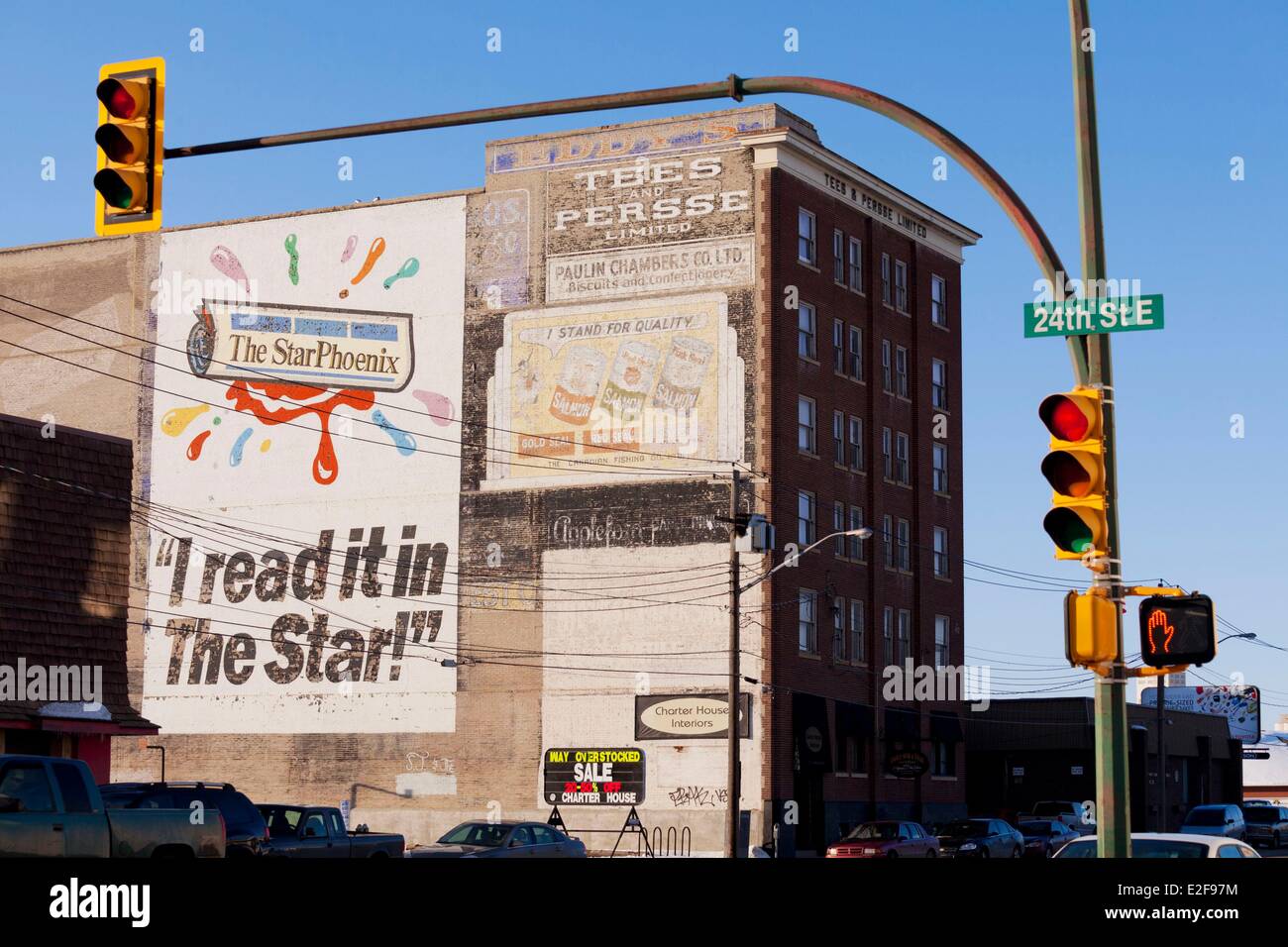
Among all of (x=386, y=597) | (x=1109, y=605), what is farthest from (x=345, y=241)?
(x=1109, y=605)

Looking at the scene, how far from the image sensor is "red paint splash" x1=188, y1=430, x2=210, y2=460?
6881 cm

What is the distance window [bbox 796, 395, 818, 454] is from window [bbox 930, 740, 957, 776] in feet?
45.3

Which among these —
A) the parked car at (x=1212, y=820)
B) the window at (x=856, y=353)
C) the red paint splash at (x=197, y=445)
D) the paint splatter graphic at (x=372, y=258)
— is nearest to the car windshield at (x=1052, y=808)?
the parked car at (x=1212, y=820)

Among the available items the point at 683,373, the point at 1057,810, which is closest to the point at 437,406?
the point at 683,373

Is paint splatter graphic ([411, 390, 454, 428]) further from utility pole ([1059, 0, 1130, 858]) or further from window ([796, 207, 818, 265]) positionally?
utility pole ([1059, 0, 1130, 858])

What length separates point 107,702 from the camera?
38.1m

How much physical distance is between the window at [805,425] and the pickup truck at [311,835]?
30575 mm

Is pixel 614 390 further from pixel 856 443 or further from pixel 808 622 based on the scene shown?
pixel 808 622

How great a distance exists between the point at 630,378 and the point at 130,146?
146 feet

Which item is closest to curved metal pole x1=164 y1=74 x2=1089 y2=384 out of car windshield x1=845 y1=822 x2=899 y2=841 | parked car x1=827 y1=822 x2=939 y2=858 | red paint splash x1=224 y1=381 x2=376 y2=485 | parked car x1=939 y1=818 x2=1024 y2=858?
parked car x1=827 y1=822 x2=939 y2=858

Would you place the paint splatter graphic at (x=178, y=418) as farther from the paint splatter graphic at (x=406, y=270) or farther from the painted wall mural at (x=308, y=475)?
the paint splatter graphic at (x=406, y=270)

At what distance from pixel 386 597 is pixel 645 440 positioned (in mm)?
11271

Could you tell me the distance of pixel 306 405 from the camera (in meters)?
67.2

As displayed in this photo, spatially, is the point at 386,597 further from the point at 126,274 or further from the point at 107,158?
the point at 107,158
